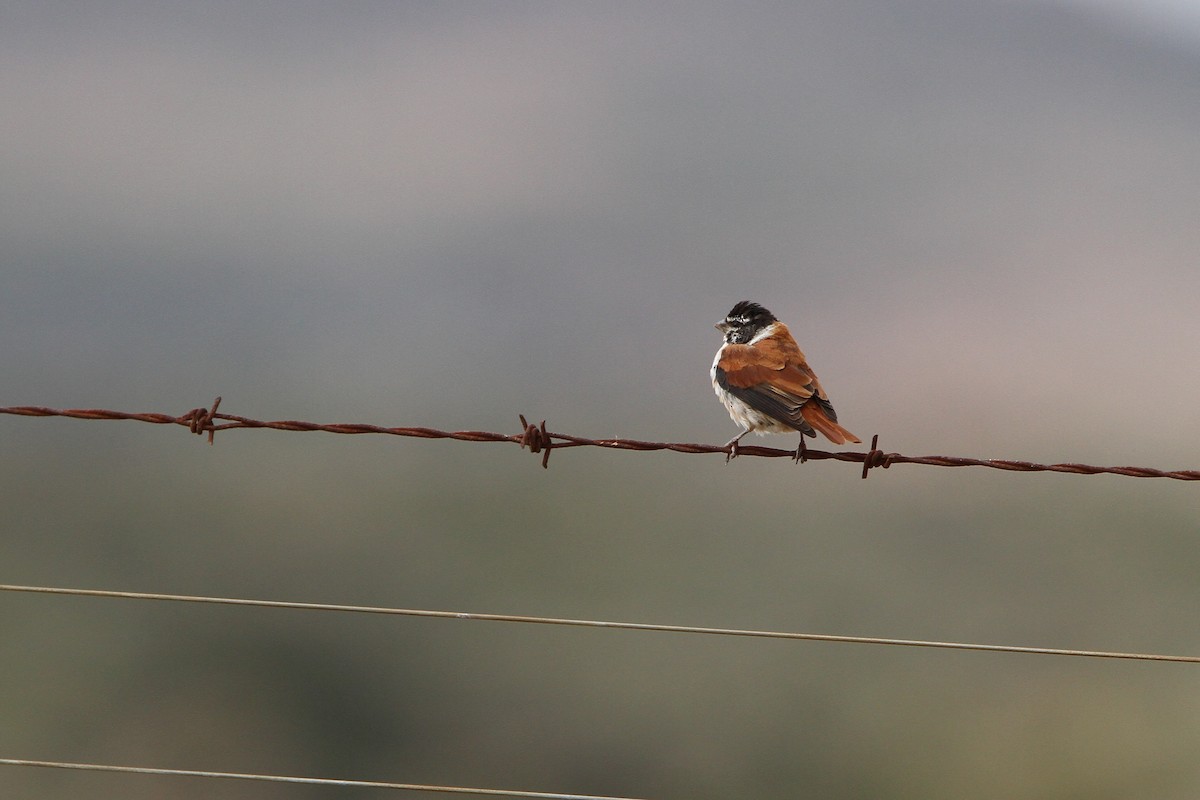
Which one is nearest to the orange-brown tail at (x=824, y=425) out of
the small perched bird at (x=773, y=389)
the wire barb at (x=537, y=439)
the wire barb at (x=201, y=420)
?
the small perched bird at (x=773, y=389)

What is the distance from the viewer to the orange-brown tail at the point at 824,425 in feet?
23.6

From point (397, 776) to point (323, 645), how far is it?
111 ft

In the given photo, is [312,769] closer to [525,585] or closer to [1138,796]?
[525,585]

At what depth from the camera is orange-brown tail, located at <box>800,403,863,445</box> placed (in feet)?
23.6

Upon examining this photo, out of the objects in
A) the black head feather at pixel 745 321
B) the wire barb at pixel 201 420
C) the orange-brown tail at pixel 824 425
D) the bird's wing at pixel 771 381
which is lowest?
the wire barb at pixel 201 420

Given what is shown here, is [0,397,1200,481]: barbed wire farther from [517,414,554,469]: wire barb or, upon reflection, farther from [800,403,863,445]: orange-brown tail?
[800,403,863,445]: orange-brown tail

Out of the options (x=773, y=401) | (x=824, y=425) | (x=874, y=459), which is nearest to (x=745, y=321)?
(x=773, y=401)

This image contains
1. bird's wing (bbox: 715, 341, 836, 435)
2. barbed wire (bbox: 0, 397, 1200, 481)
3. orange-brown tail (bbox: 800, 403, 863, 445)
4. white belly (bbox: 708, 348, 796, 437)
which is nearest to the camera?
barbed wire (bbox: 0, 397, 1200, 481)

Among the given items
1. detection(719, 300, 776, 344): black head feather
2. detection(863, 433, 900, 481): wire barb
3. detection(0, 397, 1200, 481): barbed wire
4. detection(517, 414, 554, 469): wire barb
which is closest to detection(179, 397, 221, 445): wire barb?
detection(0, 397, 1200, 481): barbed wire

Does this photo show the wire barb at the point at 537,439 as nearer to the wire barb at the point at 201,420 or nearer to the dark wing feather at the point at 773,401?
the wire barb at the point at 201,420

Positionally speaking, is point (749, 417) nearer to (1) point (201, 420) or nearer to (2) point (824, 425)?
(2) point (824, 425)

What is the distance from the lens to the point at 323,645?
193 metres

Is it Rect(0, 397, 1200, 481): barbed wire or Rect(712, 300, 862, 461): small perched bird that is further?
Rect(712, 300, 862, 461): small perched bird

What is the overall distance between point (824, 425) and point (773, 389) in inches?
21.1
